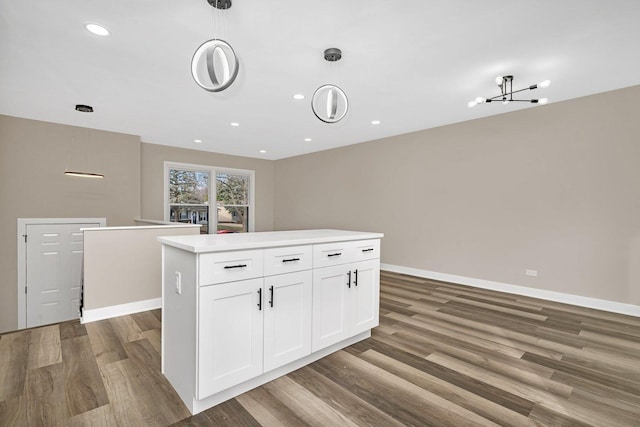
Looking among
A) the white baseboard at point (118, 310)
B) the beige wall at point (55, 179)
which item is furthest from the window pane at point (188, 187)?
the white baseboard at point (118, 310)

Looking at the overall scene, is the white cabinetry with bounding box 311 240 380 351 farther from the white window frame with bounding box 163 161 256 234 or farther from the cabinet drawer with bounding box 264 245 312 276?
the white window frame with bounding box 163 161 256 234

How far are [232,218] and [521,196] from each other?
6420 mm

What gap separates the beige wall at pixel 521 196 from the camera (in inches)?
144

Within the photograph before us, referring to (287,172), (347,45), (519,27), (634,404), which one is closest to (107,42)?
(347,45)

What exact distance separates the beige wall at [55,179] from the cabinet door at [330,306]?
→ 16.3 feet

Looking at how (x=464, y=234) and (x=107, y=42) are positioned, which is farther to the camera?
(x=464, y=234)

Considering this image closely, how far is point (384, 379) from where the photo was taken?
2174 mm

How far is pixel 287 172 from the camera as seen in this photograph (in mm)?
8328

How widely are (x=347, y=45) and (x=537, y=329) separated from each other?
337cm

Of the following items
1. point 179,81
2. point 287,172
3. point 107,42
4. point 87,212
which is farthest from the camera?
point 287,172

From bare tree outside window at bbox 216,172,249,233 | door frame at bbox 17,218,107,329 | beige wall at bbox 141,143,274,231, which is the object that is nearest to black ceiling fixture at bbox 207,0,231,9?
door frame at bbox 17,218,107,329

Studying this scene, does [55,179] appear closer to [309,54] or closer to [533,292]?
[309,54]

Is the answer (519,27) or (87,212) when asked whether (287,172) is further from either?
(519,27)

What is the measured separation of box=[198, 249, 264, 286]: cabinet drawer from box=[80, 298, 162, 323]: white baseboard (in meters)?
2.39
